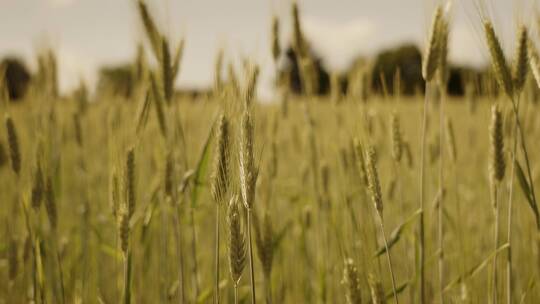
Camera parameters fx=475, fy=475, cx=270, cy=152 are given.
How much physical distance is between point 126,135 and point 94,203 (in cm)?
165

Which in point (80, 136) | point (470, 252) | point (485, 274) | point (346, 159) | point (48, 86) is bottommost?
point (485, 274)

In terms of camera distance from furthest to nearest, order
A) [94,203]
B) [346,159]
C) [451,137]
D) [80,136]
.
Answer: [94,203] < [80,136] < [346,159] < [451,137]

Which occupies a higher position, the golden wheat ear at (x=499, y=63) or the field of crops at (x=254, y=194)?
the golden wheat ear at (x=499, y=63)

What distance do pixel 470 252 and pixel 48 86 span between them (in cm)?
190

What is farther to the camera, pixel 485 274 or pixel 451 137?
pixel 485 274

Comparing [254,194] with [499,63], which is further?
[499,63]

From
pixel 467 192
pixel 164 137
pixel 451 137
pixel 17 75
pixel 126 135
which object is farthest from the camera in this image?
pixel 17 75

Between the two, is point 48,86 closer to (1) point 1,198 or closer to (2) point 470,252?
(1) point 1,198

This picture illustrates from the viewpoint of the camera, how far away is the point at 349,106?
1.27m

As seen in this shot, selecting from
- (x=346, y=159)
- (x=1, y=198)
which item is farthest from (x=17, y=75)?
(x=346, y=159)

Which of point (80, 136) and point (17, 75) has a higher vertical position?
point (17, 75)

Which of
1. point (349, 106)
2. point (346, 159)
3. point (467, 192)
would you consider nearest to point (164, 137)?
point (349, 106)

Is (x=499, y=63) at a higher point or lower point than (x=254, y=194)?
higher

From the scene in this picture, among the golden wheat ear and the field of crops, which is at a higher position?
the golden wheat ear
